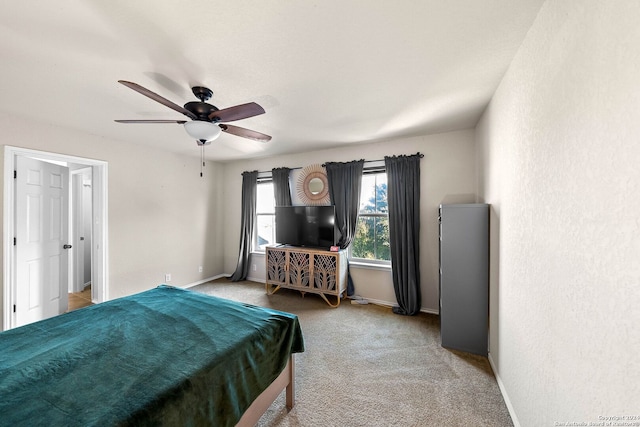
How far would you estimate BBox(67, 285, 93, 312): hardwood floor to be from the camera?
141 inches

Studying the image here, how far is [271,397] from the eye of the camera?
1.60m

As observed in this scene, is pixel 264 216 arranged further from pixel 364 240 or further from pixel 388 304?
pixel 388 304

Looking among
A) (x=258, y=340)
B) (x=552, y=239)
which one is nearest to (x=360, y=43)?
(x=552, y=239)

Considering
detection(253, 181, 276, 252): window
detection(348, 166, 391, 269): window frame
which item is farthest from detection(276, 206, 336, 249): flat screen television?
detection(253, 181, 276, 252): window

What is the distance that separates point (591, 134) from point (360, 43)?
→ 4.12ft

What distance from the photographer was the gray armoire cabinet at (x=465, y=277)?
91.7 inches

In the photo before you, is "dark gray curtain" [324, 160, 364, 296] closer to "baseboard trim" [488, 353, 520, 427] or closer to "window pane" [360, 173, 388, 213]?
"window pane" [360, 173, 388, 213]

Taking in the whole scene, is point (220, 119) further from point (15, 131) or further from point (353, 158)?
point (15, 131)

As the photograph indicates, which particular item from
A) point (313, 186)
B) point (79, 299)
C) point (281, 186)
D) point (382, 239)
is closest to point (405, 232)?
point (382, 239)

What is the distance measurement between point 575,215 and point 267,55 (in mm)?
1893

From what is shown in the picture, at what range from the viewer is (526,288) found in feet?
4.76

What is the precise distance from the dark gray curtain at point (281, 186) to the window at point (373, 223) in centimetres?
136

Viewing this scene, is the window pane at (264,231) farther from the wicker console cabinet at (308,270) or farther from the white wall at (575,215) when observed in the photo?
the white wall at (575,215)

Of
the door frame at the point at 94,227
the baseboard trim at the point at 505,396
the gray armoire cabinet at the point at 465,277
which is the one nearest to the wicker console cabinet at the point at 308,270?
the gray armoire cabinet at the point at 465,277
